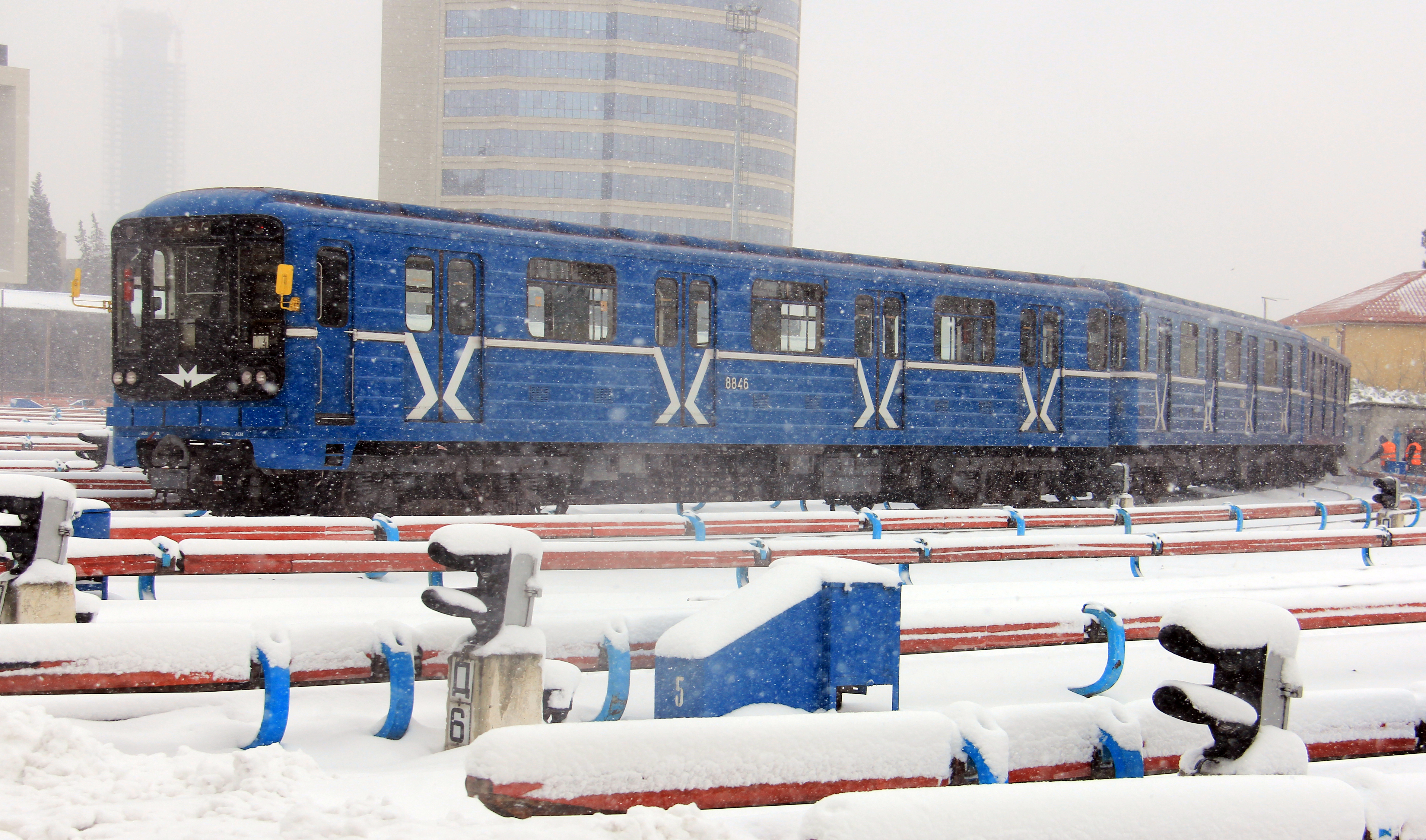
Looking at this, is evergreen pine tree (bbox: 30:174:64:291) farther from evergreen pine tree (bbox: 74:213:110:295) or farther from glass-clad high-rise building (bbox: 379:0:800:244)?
glass-clad high-rise building (bbox: 379:0:800:244)

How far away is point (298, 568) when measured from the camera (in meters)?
6.91

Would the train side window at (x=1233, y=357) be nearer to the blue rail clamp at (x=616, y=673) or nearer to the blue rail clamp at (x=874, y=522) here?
the blue rail clamp at (x=874, y=522)

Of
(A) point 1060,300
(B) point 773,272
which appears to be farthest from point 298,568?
(A) point 1060,300

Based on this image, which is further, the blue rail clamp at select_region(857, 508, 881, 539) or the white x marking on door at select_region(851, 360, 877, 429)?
the white x marking on door at select_region(851, 360, 877, 429)

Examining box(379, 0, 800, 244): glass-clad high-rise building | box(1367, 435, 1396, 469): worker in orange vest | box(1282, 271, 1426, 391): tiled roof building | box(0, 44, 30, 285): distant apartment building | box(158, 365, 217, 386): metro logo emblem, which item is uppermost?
box(379, 0, 800, 244): glass-clad high-rise building

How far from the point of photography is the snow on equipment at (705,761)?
280 cm

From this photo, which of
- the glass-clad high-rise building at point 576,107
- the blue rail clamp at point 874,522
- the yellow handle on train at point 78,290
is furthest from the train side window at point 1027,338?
the glass-clad high-rise building at point 576,107

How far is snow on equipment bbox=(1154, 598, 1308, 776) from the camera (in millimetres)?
3059

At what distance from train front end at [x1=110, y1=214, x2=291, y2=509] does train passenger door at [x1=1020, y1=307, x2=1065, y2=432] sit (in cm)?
1070

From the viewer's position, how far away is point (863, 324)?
1430 cm

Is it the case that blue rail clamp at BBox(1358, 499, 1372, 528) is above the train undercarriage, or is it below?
below

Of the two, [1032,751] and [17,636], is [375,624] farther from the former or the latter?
[1032,751]

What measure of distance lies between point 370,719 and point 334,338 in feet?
21.7

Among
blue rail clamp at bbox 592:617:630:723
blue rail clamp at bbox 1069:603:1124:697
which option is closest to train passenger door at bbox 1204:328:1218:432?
blue rail clamp at bbox 1069:603:1124:697
